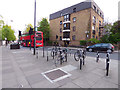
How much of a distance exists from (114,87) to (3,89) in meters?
4.03

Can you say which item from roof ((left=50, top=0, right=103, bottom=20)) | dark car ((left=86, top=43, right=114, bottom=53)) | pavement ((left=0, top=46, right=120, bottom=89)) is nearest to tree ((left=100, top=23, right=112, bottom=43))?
dark car ((left=86, top=43, right=114, bottom=53))

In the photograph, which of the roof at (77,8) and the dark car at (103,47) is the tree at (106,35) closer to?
the dark car at (103,47)

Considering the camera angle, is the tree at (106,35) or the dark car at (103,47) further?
the tree at (106,35)

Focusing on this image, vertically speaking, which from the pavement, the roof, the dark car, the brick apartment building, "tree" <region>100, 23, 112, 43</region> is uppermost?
the roof

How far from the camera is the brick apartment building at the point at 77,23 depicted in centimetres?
1805

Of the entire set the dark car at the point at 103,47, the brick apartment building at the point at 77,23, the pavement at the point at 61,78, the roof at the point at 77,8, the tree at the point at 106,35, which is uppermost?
the roof at the point at 77,8

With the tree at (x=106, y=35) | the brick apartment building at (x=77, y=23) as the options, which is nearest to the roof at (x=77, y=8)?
the brick apartment building at (x=77, y=23)

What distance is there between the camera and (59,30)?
82.4 ft

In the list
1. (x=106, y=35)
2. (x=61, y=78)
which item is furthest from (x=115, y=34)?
(x=61, y=78)

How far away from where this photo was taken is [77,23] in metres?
20.2

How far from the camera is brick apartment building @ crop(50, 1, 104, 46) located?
18.0 meters

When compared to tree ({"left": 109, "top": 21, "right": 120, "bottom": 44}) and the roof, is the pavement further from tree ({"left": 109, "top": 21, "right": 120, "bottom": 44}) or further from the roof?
the roof

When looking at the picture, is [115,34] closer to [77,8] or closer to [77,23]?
[77,23]

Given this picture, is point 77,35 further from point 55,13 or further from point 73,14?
point 55,13
